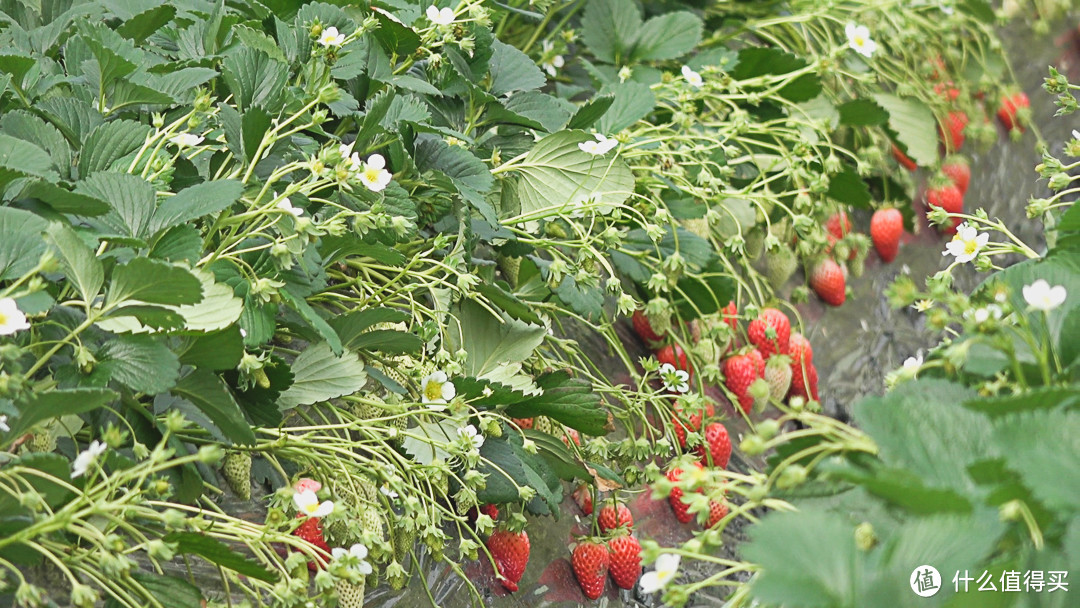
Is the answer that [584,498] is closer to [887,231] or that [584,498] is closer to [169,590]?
[169,590]

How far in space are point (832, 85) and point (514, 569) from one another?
49.2 inches

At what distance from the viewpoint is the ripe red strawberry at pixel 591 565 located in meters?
1.24

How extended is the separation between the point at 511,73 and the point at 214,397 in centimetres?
61

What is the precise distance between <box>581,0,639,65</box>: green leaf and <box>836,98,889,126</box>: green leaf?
39 centimetres

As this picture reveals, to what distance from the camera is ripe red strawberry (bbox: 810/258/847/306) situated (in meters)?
1.84

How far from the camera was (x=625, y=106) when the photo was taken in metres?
1.35

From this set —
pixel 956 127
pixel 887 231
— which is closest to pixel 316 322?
pixel 887 231

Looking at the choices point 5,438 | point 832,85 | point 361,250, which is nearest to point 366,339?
point 361,250

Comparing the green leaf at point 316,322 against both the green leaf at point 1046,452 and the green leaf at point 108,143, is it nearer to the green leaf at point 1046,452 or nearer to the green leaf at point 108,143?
the green leaf at point 108,143

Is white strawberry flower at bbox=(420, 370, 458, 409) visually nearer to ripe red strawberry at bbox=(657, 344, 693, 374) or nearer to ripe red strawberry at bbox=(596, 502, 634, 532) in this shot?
ripe red strawberry at bbox=(596, 502, 634, 532)

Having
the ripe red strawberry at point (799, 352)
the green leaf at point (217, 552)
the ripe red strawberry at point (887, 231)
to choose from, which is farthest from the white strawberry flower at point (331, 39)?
the ripe red strawberry at point (887, 231)

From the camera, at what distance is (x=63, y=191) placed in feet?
2.93

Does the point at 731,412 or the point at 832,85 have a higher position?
the point at 832,85

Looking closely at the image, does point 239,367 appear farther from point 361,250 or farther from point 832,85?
point 832,85
